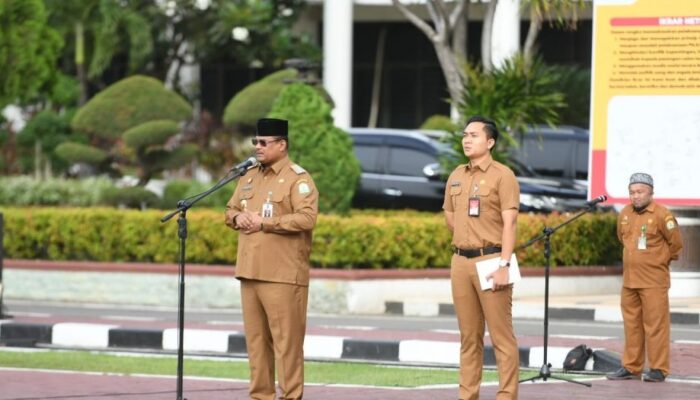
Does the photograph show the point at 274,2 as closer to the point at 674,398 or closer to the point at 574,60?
the point at 574,60

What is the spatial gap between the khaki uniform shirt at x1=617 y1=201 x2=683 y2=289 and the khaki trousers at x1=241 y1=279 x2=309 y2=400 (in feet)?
11.2

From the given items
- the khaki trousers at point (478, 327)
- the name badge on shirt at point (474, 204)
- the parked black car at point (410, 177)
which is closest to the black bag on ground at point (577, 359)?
the khaki trousers at point (478, 327)

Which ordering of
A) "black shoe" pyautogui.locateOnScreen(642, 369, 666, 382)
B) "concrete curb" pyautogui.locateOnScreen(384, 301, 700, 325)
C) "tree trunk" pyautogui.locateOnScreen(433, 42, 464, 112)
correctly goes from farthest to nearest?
"tree trunk" pyautogui.locateOnScreen(433, 42, 464, 112)
"concrete curb" pyautogui.locateOnScreen(384, 301, 700, 325)
"black shoe" pyautogui.locateOnScreen(642, 369, 666, 382)

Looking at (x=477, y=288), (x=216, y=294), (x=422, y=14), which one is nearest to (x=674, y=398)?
(x=477, y=288)

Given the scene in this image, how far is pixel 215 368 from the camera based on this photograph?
13.5 metres

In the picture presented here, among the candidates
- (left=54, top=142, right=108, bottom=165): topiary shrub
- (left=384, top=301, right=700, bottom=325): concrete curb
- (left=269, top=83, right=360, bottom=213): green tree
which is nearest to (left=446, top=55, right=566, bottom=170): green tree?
(left=269, top=83, right=360, bottom=213): green tree

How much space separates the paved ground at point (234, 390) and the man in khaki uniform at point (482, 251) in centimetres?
116

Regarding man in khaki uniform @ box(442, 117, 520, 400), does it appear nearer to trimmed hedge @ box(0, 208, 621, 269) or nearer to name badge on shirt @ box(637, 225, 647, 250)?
name badge on shirt @ box(637, 225, 647, 250)

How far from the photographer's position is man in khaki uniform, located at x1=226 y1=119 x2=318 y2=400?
9.96 m

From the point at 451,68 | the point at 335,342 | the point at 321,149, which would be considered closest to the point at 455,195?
the point at 335,342

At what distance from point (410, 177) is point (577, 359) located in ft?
32.4

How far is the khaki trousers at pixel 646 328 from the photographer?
12.4m

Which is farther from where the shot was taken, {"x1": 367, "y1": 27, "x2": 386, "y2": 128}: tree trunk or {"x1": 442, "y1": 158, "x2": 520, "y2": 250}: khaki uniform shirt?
{"x1": 367, "y1": 27, "x2": 386, "y2": 128}: tree trunk

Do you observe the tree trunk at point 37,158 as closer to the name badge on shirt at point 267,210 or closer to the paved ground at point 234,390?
the paved ground at point 234,390
